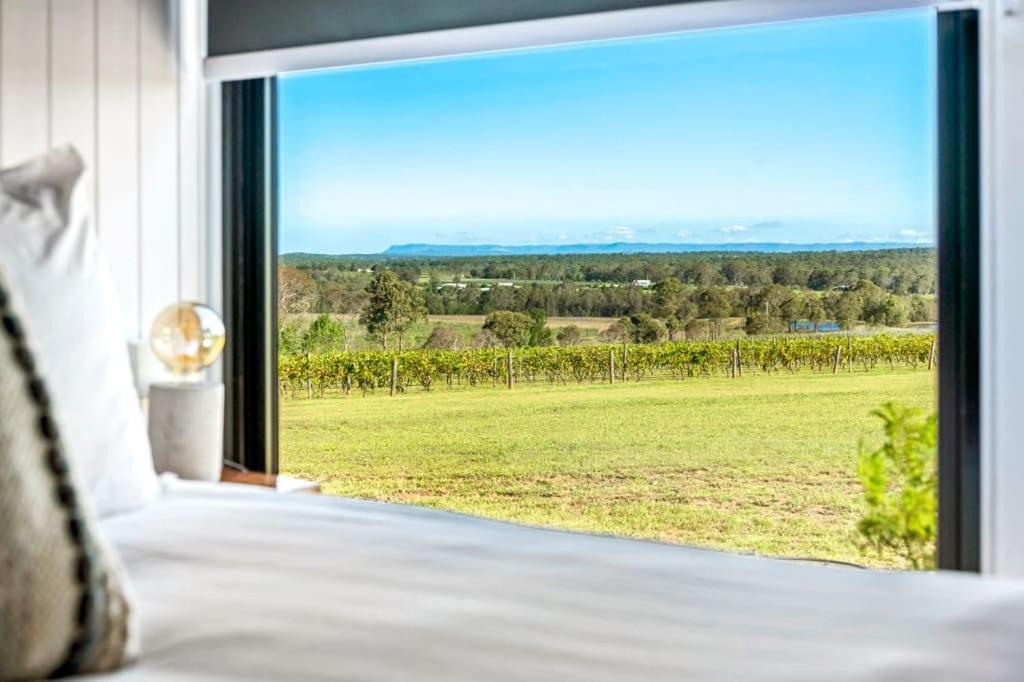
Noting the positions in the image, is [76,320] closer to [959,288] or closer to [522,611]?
[522,611]

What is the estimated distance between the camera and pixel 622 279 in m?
4.37

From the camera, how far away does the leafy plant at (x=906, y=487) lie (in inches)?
112

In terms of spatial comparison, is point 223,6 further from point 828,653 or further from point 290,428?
point 828,653

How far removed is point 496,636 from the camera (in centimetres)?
96

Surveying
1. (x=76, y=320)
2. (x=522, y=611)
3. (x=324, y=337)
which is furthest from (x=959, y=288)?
(x=324, y=337)

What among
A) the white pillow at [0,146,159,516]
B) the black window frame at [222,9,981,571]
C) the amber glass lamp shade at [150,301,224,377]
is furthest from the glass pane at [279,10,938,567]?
the white pillow at [0,146,159,516]

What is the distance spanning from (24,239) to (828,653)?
122 centimetres

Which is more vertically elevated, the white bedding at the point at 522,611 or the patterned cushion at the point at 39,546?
the patterned cushion at the point at 39,546

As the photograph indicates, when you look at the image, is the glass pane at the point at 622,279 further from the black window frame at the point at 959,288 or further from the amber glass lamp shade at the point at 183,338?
the amber glass lamp shade at the point at 183,338

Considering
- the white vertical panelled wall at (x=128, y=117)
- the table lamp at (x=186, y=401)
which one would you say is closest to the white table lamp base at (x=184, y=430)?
the table lamp at (x=186, y=401)

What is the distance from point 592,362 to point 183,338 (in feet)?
7.43

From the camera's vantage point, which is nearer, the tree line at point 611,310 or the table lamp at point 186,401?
the table lamp at point 186,401

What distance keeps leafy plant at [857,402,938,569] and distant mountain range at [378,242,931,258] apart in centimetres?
102

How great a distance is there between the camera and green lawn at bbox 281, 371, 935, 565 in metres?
4.27
